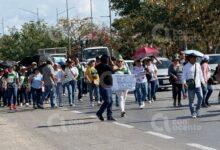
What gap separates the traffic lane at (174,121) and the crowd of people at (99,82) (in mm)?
405

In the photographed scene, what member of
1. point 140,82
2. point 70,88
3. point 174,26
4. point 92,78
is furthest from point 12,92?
point 174,26

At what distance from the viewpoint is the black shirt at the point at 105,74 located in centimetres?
1614

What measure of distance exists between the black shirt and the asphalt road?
102 centimetres

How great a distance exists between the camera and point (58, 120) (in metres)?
17.6

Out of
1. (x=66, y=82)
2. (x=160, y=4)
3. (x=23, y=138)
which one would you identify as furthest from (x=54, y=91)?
(x=160, y=4)

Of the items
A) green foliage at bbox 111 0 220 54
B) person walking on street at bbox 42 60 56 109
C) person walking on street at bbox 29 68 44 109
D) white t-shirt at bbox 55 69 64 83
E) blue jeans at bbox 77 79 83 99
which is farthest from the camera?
green foliage at bbox 111 0 220 54

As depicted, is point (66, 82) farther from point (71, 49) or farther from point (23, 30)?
point (23, 30)

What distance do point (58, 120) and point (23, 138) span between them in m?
3.87

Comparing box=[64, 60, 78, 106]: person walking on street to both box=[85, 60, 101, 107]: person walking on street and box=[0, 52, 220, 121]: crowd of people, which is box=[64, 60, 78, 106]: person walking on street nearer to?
box=[0, 52, 220, 121]: crowd of people

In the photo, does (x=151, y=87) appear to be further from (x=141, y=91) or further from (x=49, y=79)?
(x=49, y=79)

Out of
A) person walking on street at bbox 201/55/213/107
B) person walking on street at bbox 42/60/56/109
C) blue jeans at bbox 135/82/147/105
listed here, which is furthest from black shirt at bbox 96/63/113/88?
person walking on street at bbox 42/60/56/109

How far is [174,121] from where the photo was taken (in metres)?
15.4

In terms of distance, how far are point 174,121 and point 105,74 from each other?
2247mm

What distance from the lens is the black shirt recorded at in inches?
635
